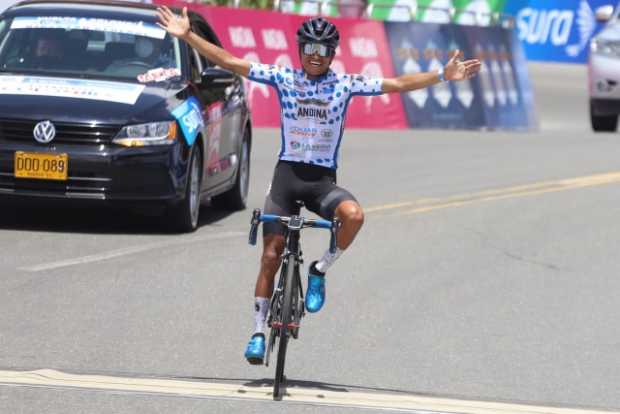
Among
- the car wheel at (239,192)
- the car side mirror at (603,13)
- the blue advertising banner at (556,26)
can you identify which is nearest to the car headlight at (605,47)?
the car side mirror at (603,13)

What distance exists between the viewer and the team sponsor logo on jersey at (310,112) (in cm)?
852

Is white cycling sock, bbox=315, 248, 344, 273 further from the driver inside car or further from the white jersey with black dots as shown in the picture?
the driver inside car

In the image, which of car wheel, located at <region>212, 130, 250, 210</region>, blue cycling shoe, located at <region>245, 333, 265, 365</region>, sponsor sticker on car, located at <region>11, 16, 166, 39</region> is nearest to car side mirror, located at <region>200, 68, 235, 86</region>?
sponsor sticker on car, located at <region>11, 16, 166, 39</region>

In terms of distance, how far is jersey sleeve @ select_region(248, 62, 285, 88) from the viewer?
850 cm

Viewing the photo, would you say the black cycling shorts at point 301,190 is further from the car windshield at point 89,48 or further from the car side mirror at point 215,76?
the car windshield at point 89,48

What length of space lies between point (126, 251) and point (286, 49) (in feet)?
42.6

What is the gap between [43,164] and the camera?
1273 cm

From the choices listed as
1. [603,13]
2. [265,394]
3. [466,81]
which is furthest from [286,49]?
[265,394]

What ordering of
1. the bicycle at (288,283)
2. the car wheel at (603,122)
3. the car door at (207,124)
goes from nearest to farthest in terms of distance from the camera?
the bicycle at (288,283), the car door at (207,124), the car wheel at (603,122)

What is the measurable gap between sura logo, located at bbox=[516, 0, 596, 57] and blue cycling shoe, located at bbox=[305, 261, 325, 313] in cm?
3401

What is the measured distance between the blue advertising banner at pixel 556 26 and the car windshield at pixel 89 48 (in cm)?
2855

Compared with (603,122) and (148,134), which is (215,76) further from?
(603,122)

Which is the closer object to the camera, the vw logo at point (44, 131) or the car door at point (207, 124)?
the vw logo at point (44, 131)

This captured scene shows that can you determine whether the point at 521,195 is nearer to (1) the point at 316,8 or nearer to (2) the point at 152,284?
(2) the point at 152,284
